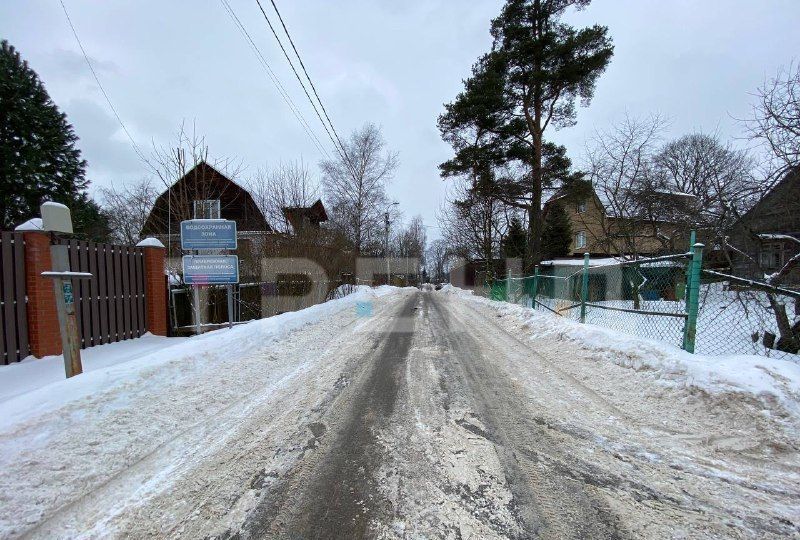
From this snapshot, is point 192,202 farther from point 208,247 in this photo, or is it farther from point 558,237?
point 558,237

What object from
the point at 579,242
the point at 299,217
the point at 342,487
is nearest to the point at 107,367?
the point at 342,487

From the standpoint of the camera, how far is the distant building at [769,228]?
23.2 feet

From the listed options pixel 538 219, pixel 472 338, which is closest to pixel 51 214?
pixel 472 338

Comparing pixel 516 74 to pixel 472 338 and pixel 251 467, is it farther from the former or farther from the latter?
pixel 251 467

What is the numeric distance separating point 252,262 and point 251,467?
8967 millimetres

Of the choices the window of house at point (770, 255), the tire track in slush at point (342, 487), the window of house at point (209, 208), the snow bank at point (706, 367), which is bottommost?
the tire track in slush at point (342, 487)

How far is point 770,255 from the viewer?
8.90 m

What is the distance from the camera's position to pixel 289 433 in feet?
10.0

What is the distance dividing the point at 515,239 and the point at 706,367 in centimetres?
1895

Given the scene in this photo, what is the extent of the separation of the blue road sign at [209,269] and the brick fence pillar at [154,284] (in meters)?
0.86

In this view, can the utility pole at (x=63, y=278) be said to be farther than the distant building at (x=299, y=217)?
No

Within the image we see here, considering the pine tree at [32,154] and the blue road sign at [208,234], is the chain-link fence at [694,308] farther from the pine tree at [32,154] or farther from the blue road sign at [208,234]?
the pine tree at [32,154]

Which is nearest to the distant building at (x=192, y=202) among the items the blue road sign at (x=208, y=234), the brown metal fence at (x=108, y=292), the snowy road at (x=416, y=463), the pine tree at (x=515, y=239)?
the blue road sign at (x=208, y=234)

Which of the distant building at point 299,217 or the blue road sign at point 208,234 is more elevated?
the distant building at point 299,217
